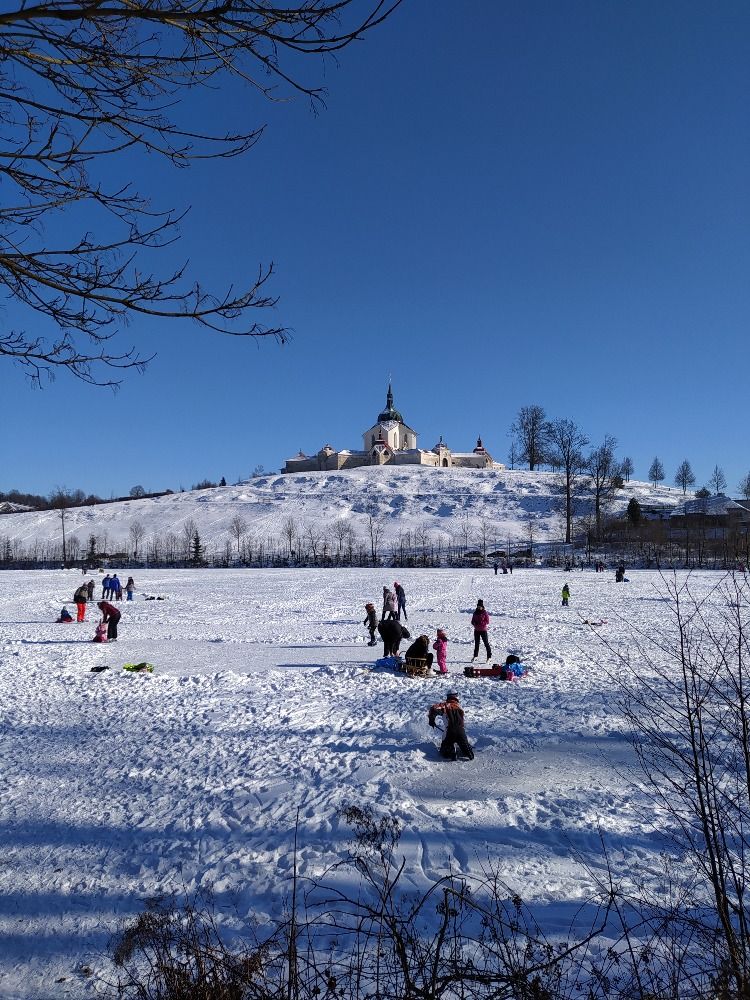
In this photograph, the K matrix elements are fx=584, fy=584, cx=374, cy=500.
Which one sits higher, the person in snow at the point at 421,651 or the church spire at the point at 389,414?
the church spire at the point at 389,414

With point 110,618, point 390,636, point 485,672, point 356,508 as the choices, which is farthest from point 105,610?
point 356,508

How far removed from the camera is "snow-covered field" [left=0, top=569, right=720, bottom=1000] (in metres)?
4.87

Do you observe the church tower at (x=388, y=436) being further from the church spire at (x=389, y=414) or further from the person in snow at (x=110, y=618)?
the person in snow at (x=110, y=618)

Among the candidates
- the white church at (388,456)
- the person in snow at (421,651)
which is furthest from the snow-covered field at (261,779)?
the white church at (388,456)

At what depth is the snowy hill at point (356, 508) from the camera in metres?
72.9

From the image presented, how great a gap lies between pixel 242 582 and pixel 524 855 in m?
33.3

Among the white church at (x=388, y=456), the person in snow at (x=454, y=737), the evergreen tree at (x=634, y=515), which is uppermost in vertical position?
the white church at (x=388, y=456)

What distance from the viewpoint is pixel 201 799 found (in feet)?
21.6

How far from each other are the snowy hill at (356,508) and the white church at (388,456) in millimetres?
10353

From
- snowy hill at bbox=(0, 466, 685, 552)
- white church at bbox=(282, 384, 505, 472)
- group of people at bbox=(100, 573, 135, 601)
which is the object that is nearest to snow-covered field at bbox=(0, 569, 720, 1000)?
group of people at bbox=(100, 573, 135, 601)

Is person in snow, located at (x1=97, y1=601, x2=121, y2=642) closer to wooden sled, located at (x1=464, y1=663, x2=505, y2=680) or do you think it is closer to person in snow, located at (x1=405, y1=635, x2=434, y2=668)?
person in snow, located at (x1=405, y1=635, x2=434, y2=668)

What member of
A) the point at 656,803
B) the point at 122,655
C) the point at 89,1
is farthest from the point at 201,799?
the point at 122,655

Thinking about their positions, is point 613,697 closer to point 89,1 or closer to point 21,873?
point 21,873

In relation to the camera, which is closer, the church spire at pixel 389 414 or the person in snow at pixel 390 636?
the person in snow at pixel 390 636
